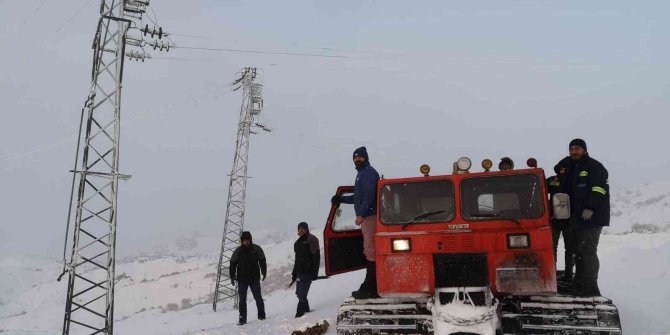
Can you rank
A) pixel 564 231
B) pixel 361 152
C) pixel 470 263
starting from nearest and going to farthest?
pixel 470 263, pixel 564 231, pixel 361 152

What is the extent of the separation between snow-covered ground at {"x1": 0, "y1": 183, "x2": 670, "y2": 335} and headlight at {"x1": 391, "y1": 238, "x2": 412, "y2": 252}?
8.11ft

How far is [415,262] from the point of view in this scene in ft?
18.0

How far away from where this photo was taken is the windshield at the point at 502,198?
550 centimetres

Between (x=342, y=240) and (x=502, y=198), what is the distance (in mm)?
2661

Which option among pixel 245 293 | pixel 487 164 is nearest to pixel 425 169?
pixel 487 164

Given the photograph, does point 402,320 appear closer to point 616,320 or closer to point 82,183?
point 616,320

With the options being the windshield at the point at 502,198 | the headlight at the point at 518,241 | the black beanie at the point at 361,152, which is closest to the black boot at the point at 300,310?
the black beanie at the point at 361,152

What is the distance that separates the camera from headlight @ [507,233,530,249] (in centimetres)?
523

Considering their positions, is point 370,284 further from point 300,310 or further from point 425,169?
point 300,310

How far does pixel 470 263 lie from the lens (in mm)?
5270

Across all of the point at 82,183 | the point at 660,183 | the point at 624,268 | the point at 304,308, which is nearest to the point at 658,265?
the point at 624,268

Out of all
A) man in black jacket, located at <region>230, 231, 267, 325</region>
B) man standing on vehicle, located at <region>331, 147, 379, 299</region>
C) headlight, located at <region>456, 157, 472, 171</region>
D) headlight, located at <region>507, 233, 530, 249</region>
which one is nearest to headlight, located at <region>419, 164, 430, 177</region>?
headlight, located at <region>456, 157, 472, 171</region>

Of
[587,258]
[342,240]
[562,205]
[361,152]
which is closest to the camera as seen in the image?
[562,205]

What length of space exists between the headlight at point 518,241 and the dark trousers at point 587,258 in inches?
37.8
